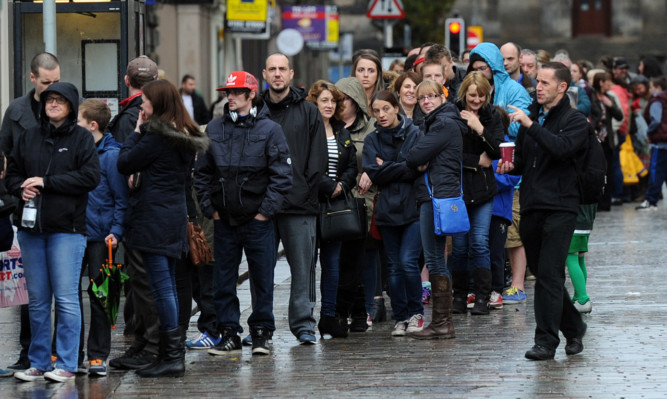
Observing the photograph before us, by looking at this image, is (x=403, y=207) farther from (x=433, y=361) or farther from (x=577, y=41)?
(x=577, y=41)

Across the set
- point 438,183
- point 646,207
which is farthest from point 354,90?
point 646,207

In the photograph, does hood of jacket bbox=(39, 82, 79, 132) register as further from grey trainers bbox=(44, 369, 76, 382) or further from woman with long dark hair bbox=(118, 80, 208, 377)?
grey trainers bbox=(44, 369, 76, 382)

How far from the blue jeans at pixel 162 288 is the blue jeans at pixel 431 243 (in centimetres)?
211

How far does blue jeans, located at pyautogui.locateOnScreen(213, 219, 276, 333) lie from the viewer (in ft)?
32.3

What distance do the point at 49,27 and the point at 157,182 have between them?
3.50 meters

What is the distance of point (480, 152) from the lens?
1148 centimetres

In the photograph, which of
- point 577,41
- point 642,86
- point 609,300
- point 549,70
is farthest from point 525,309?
point 577,41

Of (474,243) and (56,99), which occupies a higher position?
(56,99)

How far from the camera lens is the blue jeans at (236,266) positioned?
9836 mm

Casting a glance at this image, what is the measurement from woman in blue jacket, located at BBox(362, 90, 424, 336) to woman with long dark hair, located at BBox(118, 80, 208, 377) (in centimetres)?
189

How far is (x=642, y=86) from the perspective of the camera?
22875 millimetres

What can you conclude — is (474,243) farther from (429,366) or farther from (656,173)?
(656,173)

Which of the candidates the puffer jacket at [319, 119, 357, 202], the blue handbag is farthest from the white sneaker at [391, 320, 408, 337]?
the puffer jacket at [319, 119, 357, 202]

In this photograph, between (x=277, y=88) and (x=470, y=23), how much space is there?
218 ft
